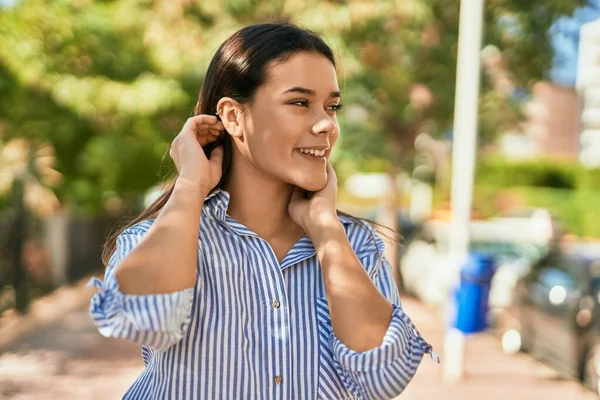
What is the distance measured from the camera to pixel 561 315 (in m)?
8.40

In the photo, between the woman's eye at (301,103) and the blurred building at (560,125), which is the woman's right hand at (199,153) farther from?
the blurred building at (560,125)

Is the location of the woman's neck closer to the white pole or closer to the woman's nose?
the woman's nose

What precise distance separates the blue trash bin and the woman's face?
6086 millimetres

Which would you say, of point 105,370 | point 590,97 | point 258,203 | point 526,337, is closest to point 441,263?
point 526,337

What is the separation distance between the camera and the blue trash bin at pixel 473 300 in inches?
307

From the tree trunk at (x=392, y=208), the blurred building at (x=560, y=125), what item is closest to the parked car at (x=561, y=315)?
the tree trunk at (x=392, y=208)

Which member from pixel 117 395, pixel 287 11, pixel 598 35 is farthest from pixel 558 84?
pixel 598 35

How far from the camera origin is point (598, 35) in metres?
61.5

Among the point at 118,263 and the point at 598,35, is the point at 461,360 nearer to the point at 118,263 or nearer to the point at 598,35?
the point at 118,263

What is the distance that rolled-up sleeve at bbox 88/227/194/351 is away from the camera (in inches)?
66.1

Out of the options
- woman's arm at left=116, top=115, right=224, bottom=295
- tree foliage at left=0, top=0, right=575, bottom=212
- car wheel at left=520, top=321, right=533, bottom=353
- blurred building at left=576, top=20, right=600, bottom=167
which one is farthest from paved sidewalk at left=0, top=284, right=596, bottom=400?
blurred building at left=576, top=20, right=600, bottom=167

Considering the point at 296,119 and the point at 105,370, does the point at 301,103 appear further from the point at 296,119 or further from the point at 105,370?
the point at 105,370

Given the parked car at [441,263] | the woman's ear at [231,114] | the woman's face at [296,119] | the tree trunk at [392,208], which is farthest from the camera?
the tree trunk at [392,208]

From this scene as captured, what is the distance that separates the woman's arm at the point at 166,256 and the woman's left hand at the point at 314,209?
259 millimetres
